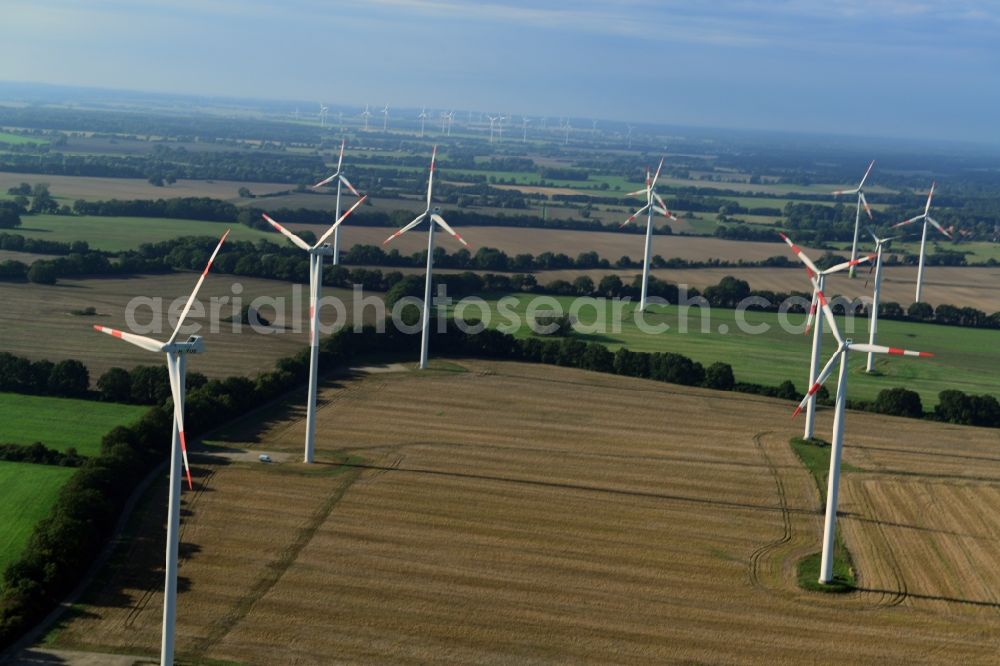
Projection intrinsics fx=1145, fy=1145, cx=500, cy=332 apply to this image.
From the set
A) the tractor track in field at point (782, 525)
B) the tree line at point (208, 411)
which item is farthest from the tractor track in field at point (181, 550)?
the tractor track in field at point (782, 525)

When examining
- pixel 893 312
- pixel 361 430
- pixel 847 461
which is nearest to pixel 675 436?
pixel 847 461

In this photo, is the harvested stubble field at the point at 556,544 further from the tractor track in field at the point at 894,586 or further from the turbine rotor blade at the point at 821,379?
the turbine rotor blade at the point at 821,379

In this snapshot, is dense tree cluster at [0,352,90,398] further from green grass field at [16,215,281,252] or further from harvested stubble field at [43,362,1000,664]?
green grass field at [16,215,281,252]

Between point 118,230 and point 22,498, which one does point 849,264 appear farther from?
point 118,230

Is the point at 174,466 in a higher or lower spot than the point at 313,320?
lower

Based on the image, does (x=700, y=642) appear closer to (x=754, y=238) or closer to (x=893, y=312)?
(x=893, y=312)

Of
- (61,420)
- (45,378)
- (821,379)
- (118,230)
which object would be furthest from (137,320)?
(821,379)
